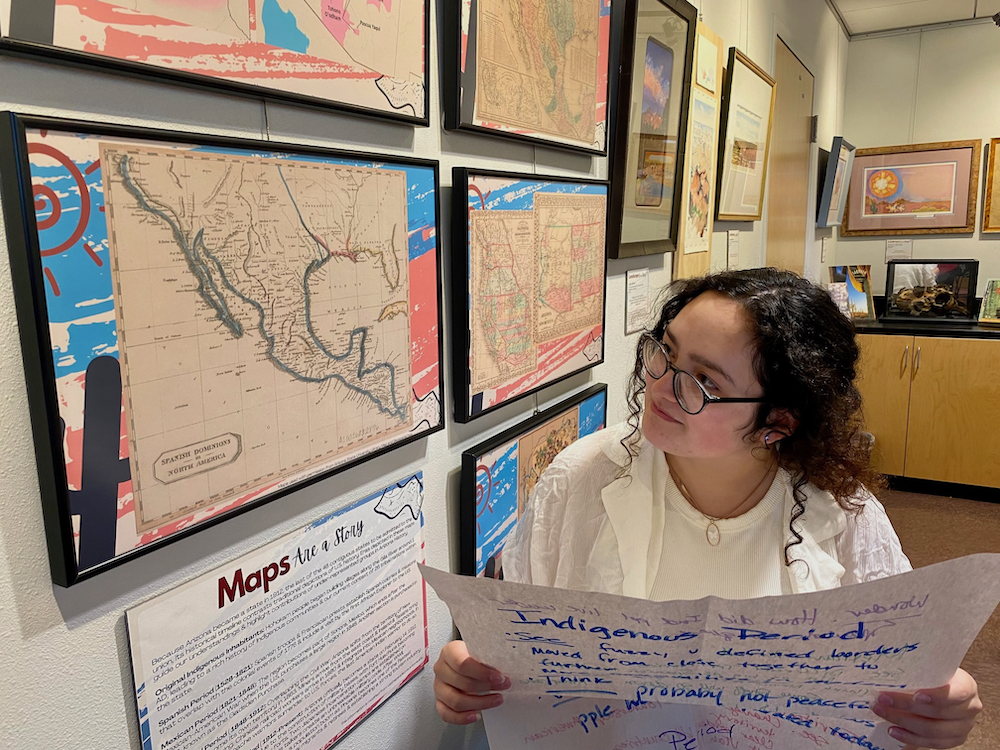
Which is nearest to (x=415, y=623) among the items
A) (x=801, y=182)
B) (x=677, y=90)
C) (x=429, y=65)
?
(x=429, y=65)

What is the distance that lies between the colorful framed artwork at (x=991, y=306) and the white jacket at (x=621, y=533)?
139 inches

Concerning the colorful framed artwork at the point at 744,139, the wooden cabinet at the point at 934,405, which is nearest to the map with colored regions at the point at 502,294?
the colorful framed artwork at the point at 744,139

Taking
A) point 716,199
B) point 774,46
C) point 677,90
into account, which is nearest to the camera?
point 677,90

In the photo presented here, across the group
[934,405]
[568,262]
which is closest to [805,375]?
[568,262]

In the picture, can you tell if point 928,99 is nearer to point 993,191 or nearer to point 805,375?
point 993,191

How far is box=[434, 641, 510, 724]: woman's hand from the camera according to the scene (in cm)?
82

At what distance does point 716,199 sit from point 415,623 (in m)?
1.94

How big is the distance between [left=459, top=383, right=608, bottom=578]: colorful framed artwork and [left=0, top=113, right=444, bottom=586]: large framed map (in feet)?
1.06

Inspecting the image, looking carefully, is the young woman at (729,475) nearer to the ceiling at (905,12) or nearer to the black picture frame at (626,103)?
the black picture frame at (626,103)

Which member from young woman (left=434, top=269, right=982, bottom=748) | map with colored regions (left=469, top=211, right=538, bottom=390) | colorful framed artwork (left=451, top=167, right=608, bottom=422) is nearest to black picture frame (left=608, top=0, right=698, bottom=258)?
colorful framed artwork (left=451, top=167, right=608, bottom=422)

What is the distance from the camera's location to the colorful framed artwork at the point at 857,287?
431 cm

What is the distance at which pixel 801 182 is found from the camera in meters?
3.81

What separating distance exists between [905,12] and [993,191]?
3.94ft

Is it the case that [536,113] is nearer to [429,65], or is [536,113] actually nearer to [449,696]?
[429,65]
